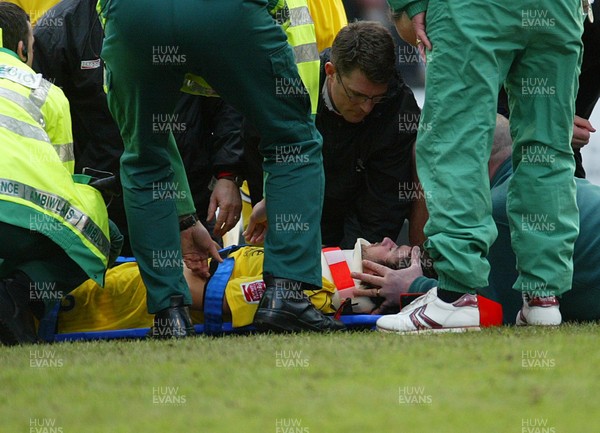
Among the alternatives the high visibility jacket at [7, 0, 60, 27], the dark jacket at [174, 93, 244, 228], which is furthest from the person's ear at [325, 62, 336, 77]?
the high visibility jacket at [7, 0, 60, 27]

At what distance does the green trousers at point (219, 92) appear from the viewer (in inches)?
126

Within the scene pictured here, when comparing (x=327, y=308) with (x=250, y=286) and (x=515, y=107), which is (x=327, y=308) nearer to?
Answer: (x=250, y=286)

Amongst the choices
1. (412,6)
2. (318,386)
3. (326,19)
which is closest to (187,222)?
(412,6)

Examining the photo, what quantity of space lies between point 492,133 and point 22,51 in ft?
6.73

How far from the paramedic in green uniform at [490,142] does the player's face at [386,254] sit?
0.83 m

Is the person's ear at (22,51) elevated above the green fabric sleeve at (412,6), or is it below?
below

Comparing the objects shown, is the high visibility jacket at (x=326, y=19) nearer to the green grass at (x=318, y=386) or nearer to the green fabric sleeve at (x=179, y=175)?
the green fabric sleeve at (x=179, y=175)

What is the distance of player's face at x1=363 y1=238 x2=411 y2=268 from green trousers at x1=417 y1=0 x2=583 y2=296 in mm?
837

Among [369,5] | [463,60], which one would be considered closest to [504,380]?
[463,60]

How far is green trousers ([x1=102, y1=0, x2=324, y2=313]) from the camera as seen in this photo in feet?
10.5

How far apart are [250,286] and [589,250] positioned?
4.04 feet

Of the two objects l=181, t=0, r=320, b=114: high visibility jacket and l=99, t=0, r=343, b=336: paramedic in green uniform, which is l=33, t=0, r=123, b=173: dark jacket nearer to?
l=99, t=0, r=343, b=336: paramedic in green uniform

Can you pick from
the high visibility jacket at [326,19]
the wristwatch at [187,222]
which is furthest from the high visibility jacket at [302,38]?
the high visibility jacket at [326,19]

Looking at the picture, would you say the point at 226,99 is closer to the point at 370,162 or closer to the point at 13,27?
the point at 13,27
